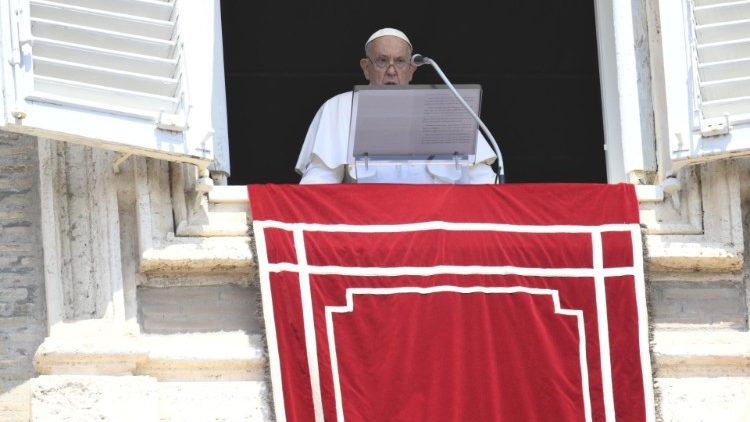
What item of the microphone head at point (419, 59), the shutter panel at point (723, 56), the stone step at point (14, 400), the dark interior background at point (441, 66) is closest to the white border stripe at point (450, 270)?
the shutter panel at point (723, 56)

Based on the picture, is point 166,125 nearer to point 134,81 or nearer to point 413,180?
point 134,81

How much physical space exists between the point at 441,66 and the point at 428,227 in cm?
360

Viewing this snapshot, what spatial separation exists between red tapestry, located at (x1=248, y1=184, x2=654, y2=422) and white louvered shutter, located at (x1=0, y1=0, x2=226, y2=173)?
1.27 ft

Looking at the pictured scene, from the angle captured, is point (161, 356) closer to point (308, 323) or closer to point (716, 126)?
point (308, 323)

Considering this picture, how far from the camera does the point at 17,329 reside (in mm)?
8625

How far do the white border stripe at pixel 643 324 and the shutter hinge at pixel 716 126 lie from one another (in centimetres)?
40

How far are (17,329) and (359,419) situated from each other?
1218mm

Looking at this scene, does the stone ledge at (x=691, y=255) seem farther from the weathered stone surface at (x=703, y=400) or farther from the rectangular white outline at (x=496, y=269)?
the weathered stone surface at (x=703, y=400)

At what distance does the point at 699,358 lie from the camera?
8.55m

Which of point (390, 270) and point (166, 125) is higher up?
point (166, 125)

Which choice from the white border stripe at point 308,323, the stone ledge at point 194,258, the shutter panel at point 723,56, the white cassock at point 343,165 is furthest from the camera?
the white cassock at point 343,165

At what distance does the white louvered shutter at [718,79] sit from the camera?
8.57m

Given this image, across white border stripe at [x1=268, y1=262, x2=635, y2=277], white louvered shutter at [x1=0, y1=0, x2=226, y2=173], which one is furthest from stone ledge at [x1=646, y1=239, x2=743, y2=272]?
white louvered shutter at [x1=0, y1=0, x2=226, y2=173]

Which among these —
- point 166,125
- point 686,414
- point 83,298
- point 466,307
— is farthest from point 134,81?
point 686,414
